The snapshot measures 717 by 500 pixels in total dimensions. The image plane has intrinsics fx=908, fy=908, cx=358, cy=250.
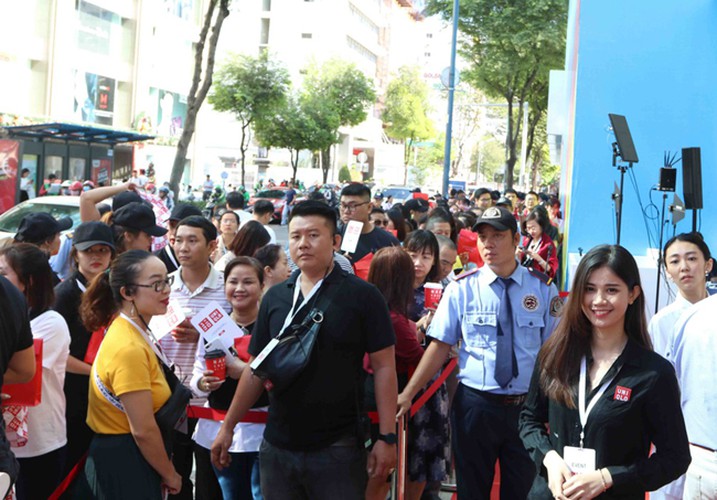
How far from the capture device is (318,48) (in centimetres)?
8038

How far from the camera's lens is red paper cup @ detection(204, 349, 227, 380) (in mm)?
4711

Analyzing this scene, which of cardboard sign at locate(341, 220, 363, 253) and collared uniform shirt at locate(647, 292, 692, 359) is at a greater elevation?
cardboard sign at locate(341, 220, 363, 253)

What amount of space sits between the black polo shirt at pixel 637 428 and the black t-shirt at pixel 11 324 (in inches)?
92.4

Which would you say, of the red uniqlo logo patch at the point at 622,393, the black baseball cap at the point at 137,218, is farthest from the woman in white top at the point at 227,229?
the red uniqlo logo patch at the point at 622,393

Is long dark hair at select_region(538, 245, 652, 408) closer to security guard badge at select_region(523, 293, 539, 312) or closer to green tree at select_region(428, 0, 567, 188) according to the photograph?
security guard badge at select_region(523, 293, 539, 312)

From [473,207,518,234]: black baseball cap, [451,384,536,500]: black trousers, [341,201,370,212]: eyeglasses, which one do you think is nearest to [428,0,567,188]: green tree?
[341,201,370,212]: eyeglasses

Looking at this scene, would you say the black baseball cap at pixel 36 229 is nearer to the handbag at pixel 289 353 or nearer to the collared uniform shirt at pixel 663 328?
the handbag at pixel 289 353

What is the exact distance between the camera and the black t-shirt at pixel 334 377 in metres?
4.20

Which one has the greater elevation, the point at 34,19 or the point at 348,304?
the point at 34,19

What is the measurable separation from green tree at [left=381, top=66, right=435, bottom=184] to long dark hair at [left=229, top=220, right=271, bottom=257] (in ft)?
257

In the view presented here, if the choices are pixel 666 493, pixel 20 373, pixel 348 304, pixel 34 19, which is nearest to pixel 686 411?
pixel 666 493

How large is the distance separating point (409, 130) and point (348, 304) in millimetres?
82927

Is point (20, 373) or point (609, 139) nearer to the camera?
point (20, 373)

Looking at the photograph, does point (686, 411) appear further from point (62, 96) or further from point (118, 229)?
point (62, 96)
